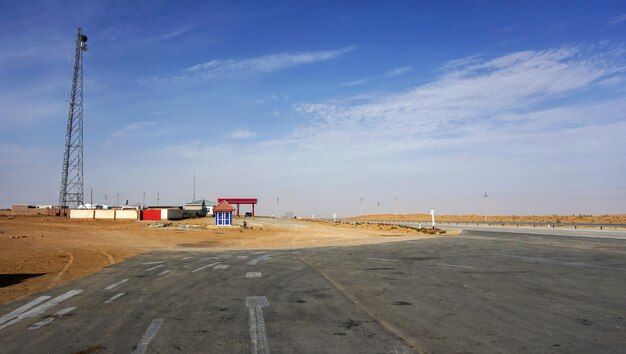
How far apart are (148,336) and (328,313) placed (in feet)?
11.5

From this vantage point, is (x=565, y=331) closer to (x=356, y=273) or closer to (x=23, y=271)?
(x=356, y=273)

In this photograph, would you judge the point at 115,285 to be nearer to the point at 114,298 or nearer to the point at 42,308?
the point at 114,298

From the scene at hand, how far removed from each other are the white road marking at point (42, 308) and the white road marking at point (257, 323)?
14.4 feet

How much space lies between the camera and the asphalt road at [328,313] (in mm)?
6758

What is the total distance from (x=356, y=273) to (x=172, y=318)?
27.1 ft

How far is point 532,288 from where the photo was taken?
11953 mm

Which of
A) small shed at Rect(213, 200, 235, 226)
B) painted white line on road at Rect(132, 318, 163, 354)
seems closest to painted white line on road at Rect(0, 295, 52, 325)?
painted white line on road at Rect(132, 318, 163, 354)

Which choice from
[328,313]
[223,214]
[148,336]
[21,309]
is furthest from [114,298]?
[223,214]

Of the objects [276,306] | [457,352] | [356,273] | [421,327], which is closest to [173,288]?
[276,306]

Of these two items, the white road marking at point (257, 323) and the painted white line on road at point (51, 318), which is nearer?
the white road marking at point (257, 323)

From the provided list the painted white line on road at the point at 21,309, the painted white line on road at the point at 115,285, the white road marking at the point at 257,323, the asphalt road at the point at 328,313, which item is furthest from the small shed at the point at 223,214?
the white road marking at the point at 257,323

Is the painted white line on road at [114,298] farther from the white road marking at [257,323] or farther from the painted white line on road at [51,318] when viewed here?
the white road marking at [257,323]

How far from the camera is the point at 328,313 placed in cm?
902

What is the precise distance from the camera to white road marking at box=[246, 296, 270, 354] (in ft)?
21.5
